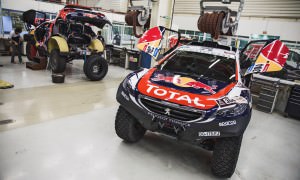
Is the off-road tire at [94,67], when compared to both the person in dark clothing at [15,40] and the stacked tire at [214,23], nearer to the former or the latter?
the stacked tire at [214,23]

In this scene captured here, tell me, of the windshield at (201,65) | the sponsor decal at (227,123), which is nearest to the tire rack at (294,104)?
the windshield at (201,65)

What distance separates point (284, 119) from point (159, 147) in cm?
378

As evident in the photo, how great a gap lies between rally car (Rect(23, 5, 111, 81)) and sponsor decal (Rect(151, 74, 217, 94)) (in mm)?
3637

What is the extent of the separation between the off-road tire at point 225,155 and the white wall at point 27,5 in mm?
11564

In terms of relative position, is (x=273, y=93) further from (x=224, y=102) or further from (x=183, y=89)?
(x=183, y=89)

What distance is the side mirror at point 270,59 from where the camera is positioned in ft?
Answer: 10.3

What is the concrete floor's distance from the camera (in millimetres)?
2350

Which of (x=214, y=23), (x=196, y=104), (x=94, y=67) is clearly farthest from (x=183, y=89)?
(x=94, y=67)

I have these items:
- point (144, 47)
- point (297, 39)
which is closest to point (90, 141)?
point (144, 47)

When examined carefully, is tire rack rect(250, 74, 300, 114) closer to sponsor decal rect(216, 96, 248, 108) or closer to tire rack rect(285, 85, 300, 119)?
tire rack rect(285, 85, 300, 119)

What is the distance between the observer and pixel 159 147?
303cm

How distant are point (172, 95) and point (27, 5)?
11.2 m

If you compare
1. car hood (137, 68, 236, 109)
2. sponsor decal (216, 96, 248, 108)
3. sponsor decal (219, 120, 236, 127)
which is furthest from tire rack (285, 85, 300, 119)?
sponsor decal (219, 120, 236, 127)

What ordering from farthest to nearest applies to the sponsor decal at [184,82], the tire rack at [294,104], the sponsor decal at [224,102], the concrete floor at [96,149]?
the tire rack at [294,104] → the sponsor decal at [184,82] → the concrete floor at [96,149] → the sponsor decal at [224,102]
